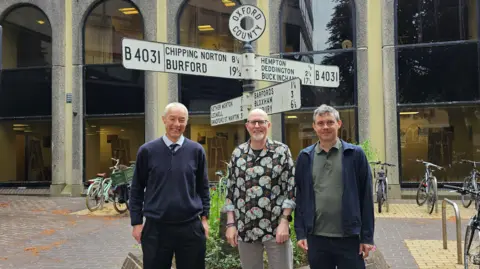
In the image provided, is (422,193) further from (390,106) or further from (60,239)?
(60,239)

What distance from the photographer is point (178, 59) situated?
5.47 meters

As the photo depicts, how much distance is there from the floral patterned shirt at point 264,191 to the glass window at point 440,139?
1110cm

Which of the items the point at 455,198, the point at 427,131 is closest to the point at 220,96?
the point at 427,131

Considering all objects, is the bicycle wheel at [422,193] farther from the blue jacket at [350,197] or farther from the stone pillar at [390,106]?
the blue jacket at [350,197]

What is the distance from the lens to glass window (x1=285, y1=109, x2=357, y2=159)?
47.0ft

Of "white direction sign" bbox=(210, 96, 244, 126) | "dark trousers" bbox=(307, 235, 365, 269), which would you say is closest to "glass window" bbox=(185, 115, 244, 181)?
"white direction sign" bbox=(210, 96, 244, 126)

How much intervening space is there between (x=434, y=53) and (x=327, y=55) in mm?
3005

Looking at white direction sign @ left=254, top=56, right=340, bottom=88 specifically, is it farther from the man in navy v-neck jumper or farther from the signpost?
the man in navy v-neck jumper

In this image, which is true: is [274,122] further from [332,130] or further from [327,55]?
[332,130]

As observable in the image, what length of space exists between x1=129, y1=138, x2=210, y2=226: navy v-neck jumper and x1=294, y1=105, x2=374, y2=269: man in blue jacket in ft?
2.88

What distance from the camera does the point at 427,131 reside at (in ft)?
45.9

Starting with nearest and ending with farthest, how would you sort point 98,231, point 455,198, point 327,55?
point 98,231 → point 455,198 → point 327,55

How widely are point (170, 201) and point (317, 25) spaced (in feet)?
40.2

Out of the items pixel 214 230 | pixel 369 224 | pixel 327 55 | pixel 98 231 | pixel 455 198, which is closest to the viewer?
pixel 369 224
